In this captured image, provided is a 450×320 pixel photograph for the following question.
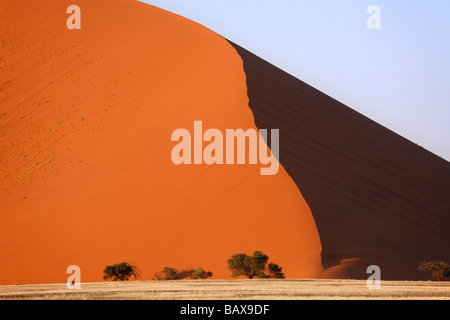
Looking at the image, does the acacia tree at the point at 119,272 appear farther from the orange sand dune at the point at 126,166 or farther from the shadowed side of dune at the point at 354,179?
the shadowed side of dune at the point at 354,179

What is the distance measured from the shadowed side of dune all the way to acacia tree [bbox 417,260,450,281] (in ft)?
0.85

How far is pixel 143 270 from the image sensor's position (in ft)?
54.3

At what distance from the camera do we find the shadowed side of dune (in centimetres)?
1689

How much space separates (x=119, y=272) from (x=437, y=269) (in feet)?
26.8

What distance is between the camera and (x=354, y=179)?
20.9 m

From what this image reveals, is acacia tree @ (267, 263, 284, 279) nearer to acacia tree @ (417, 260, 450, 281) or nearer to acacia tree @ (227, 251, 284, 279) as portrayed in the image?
acacia tree @ (227, 251, 284, 279)

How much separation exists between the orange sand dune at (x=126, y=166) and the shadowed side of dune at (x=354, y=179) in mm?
709

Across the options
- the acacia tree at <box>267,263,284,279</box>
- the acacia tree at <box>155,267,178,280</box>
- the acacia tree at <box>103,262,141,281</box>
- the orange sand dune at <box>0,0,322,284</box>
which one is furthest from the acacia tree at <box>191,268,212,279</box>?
the acacia tree at <box>103,262,141,281</box>

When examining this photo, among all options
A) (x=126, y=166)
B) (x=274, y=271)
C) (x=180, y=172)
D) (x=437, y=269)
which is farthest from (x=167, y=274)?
(x=437, y=269)

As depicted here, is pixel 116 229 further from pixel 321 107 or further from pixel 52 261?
pixel 321 107

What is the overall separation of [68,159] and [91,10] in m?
13.8

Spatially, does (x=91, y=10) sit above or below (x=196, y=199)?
above
